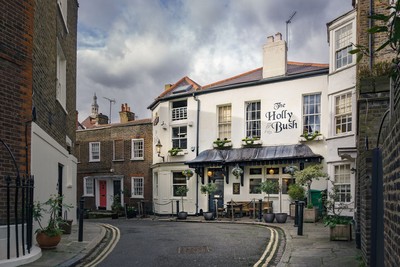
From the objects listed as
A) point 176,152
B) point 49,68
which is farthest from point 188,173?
point 49,68

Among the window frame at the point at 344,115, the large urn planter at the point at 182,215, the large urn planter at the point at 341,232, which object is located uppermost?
the window frame at the point at 344,115

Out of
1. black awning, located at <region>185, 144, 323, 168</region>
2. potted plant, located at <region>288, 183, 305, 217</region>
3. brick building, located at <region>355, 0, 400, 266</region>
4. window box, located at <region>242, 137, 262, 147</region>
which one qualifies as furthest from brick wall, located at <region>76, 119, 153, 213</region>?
brick building, located at <region>355, 0, 400, 266</region>

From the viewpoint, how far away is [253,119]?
22984mm

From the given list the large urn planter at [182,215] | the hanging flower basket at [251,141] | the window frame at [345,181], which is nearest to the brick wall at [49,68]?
the large urn planter at [182,215]

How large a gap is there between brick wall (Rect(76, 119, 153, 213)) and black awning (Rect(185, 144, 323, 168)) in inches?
218

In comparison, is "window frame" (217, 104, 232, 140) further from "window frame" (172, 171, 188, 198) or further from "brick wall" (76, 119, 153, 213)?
"brick wall" (76, 119, 153, 213)

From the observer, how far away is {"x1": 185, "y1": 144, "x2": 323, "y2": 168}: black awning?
20312 millimetres

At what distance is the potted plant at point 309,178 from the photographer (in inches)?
691

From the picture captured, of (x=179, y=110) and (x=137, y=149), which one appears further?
(x=137, y=149)

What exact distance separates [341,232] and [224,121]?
13.4 metres

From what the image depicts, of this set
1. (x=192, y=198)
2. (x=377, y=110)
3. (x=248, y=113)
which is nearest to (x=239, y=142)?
(x=248, y=113)

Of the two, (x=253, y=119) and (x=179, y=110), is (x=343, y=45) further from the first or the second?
(x=179, y=110)

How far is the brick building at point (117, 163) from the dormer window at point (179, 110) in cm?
293

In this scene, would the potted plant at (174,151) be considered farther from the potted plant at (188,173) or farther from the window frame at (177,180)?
the potted plant at (188,173)
